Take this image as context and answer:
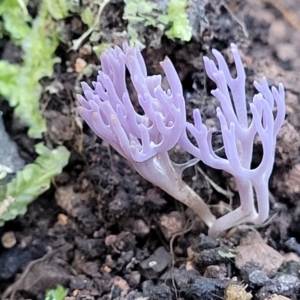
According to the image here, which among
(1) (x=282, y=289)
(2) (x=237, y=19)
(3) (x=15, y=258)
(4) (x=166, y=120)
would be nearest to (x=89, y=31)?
(2) (x=237, y=19)

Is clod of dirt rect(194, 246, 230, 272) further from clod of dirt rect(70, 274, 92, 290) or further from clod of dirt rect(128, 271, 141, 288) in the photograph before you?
clod of dirt rect(70, 274, 92, 290)

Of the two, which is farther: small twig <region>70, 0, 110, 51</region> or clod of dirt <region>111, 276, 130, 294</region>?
small twig <region>70, 0, 110, 51</region>

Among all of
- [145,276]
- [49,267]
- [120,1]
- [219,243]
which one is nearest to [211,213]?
[219,243]

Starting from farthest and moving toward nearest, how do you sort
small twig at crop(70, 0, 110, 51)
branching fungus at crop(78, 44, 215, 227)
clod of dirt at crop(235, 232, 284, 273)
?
small twig at crop(70, 0, 110, 51)
clod of dirt at crop(235, 232, 284, 273)
branching fungus at crop(78, 44, 215, 227)

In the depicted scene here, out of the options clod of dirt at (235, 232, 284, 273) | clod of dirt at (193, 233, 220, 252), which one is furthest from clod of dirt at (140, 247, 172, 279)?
clod of dirt at (235, 232, 284, 273)

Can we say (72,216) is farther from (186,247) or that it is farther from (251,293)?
(251,293)

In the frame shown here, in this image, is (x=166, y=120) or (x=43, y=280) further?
(x=43, y=280)

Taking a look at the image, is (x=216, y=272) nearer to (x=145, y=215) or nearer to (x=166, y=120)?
(x=145, y=215)
